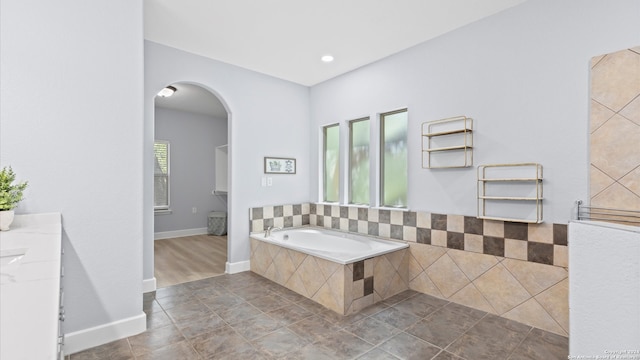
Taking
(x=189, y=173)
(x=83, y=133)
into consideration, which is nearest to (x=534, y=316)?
(x=83, y=133)

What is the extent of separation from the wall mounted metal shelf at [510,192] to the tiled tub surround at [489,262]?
0.27 ft

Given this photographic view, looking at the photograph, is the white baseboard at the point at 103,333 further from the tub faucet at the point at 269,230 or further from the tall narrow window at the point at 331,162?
the tall narrow window at the point at 331,162

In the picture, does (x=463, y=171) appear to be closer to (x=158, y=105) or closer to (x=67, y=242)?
(x=67, y=242)

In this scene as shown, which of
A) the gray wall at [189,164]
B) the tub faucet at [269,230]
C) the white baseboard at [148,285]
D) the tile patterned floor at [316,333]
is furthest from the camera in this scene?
the gray wall at [189,164]

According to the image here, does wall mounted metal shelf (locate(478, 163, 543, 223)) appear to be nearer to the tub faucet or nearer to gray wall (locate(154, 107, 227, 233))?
the tub faucet

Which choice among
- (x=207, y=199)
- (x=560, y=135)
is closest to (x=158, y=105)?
(x=207, y=199)

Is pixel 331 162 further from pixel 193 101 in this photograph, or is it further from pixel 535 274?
pixel 193 101

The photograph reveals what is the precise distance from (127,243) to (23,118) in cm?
103

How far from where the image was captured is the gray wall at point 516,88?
2.13m

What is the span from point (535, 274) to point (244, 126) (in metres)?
3.37

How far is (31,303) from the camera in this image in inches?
29.5

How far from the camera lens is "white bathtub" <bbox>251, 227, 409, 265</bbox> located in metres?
2.73

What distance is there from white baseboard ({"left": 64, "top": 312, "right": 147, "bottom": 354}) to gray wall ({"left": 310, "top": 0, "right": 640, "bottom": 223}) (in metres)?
2.69

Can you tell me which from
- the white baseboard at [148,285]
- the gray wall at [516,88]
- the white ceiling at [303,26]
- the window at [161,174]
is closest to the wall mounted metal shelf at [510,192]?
the gray wall at [516,88]
